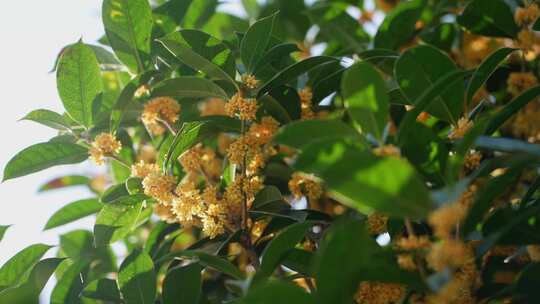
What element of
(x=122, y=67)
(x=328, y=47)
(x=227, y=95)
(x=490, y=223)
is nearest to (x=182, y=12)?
(x=122, y=67)

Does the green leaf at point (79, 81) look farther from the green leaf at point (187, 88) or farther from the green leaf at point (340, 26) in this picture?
the green leaf at point (340, 26)

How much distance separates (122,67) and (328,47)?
797 mm

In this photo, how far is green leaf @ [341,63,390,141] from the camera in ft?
3.91

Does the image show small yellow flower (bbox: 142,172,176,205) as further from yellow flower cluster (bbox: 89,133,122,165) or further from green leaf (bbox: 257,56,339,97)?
green leaf (bbox: 257,56,339,97)

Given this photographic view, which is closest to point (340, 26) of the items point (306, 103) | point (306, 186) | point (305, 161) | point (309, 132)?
point (306, 103)

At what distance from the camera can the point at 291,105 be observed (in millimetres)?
1720

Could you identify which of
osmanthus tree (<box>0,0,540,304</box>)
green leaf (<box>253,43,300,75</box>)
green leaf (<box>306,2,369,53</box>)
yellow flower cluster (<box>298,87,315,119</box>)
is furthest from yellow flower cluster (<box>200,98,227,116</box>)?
green leaf (<box>253,43,300,75</box>)

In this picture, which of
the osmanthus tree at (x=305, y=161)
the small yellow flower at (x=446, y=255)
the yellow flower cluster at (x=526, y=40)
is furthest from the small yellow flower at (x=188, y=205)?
the yellow flower cluster at (x=526, y=40)

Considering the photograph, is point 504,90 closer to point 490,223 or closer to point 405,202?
point 490,223

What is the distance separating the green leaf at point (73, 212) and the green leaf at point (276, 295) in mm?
1071

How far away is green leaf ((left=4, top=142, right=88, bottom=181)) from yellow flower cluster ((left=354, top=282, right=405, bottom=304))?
0.84 m

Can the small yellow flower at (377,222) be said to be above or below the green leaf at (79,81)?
below

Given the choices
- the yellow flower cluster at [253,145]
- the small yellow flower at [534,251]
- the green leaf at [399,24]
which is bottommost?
the small yellow flower at [534,251]

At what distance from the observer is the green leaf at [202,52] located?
4.97ft
